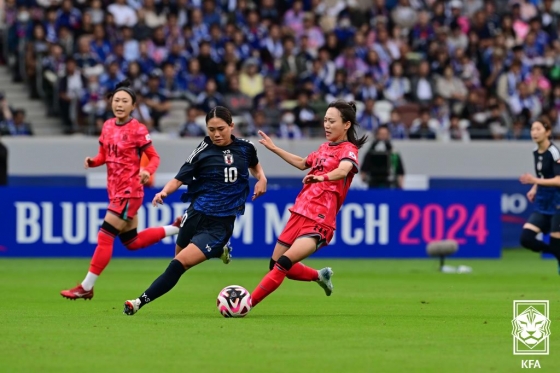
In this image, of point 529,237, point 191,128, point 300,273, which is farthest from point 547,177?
point 191,128

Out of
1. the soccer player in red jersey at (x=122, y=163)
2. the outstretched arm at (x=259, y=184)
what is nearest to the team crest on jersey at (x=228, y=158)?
the outstretched arm at (x=259, y=184)

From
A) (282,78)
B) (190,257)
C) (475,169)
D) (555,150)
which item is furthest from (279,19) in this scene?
(190,257)

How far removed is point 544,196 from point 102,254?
6.81 m

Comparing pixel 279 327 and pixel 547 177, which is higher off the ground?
pixel 547 177

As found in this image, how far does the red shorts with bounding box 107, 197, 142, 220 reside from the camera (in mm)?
13078

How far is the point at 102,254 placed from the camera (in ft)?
42.3

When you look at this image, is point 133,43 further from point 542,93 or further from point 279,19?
point 542,93

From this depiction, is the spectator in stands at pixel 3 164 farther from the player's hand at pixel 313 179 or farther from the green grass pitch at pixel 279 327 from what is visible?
the player's hand at pixel 313 179

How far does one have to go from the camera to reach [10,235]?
66.4 feet

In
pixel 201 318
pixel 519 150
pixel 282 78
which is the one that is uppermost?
pixel 282 78

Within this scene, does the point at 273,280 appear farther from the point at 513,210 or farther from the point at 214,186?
the point at 513,210

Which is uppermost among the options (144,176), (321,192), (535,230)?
(144,176)

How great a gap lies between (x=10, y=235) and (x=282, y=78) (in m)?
8.34

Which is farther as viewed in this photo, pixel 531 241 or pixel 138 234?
pixel 531 241
